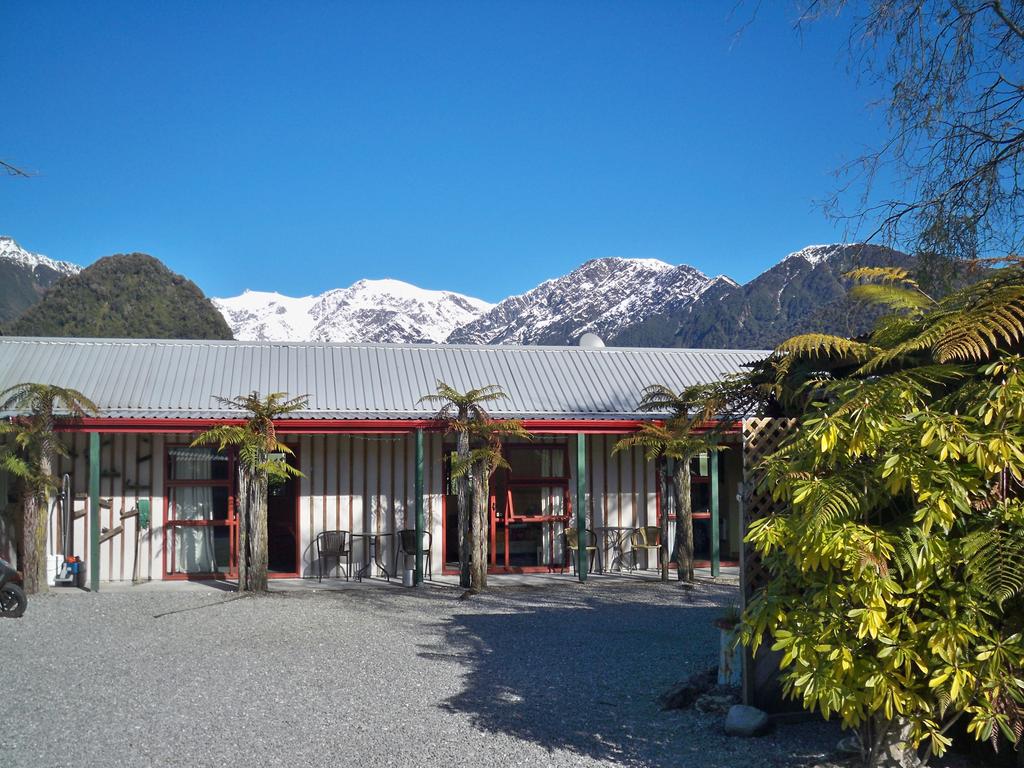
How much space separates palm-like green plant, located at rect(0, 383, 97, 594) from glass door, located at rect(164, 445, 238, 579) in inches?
73.5

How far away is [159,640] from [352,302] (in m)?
134

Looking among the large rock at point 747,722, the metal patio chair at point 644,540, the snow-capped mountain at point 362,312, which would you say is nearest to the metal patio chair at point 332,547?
the metal patio chair at point 644,540

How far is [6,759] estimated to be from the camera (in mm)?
5477

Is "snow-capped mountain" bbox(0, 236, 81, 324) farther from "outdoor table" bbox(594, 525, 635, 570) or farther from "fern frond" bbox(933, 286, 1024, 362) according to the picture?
"fern frond" bbox(933, 286, 1024, 362)

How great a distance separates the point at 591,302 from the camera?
122375 mm

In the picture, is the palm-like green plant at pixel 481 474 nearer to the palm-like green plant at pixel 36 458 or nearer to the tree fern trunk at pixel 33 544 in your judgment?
the palm-like green plant at pixel 36 458

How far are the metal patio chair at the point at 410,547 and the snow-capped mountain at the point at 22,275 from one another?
63455 mm

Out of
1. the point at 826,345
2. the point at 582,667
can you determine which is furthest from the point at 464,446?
the point at 826,345

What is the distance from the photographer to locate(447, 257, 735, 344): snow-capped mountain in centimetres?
10250

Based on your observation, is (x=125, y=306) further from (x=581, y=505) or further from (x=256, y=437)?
(x=581, y=505)

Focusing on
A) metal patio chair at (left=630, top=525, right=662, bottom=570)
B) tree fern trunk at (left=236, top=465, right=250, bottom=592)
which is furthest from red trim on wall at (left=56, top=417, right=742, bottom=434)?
metal patio chair at (left=630, top=525, right=662, bottom=570)

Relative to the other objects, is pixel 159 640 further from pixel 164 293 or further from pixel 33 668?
pixel 164 293

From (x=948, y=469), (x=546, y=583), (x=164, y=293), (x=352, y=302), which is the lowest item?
(x=546, y=583)

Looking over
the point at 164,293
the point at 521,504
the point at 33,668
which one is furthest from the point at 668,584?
the point at 164,293
